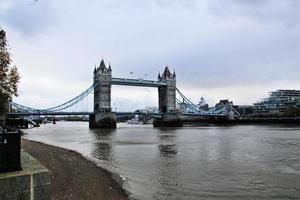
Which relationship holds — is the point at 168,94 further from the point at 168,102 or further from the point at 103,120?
the point at 103,120

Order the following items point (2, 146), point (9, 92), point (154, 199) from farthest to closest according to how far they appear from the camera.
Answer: point (9, 92) < point (154, 199) < point (2, 146)

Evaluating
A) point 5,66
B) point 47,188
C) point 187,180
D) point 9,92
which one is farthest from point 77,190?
point 9,92

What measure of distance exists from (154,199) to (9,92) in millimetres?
12694

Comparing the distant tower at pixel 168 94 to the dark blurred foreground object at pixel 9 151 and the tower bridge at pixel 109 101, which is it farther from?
the dark blurred foreground object at pixel 9 151

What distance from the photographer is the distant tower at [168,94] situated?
416 ft

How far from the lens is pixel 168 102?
12719 cm

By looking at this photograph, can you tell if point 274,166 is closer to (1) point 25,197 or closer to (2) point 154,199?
(2) point 154,199

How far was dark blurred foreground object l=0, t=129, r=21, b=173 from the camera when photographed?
276 inches

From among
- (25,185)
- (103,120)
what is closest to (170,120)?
(103,120)

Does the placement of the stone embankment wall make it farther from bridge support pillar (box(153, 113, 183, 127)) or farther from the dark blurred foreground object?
bridge support pillar (box(153, 113, 183, 127))

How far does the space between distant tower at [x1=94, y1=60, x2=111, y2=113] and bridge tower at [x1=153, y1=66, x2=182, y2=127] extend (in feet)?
67.7

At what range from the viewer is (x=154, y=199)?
12.1 metres

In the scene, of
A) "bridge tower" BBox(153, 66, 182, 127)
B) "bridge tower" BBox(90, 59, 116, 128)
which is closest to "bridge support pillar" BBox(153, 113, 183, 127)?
"bridge tower" BBox(153, 66, 182, 127)

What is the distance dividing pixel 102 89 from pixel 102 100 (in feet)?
11.2
